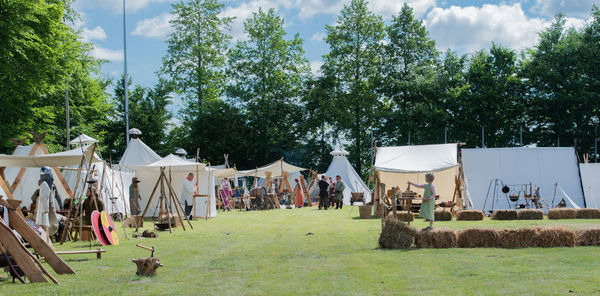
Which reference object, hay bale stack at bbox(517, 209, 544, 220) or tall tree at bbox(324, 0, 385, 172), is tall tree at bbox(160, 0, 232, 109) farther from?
hay bale stack at bbox(517, 209, 544, 220)

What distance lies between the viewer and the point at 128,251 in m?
9.79

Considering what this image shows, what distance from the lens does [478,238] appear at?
9484 mm

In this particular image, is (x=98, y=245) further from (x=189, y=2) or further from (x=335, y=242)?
(x=189, y=2)

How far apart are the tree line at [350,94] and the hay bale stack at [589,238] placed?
24.6 metres

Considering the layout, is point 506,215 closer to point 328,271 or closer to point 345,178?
point 328,271

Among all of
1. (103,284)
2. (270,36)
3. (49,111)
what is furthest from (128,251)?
(270,36)

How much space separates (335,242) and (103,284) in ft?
16.7

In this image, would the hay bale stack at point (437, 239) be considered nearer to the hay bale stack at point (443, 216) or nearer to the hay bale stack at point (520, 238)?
the hay bale stack at point (520, 238)

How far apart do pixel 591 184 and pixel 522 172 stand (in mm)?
2449

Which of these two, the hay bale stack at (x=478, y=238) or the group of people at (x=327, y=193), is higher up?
the group of people at (x=327, y=193)

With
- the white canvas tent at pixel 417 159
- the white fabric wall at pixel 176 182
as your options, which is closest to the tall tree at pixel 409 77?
the white canvas tent at pixel 417 159

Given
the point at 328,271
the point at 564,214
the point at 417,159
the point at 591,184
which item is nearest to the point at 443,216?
the point at 417,159

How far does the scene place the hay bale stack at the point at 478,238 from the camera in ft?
30.8

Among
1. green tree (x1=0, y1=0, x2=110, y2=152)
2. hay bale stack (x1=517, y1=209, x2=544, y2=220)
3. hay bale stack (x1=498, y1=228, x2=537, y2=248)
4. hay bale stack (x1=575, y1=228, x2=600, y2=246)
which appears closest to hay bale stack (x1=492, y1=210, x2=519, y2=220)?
hay bale stack (x1=517, y1=209, x2=544, y2=220)
